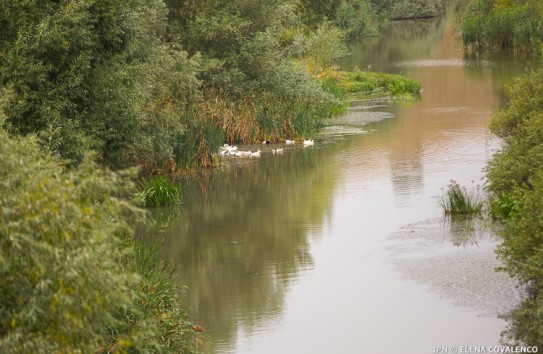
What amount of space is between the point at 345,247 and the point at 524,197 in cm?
583

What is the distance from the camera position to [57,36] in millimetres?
17734

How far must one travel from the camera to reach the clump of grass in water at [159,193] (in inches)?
827

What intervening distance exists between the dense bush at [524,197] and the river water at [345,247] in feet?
1.70

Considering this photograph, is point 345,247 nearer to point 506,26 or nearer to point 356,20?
point 506,26

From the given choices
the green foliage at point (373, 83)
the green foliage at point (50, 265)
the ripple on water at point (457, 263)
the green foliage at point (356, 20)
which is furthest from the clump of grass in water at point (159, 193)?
the green foliage at point (356, 20)

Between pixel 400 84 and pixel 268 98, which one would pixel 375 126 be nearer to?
pixel 268 98

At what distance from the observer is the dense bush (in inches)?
468

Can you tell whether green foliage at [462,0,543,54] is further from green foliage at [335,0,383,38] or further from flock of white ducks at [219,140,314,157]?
flock of white ducks at [219,140,314,157]

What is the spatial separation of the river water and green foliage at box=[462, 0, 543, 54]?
1696cm

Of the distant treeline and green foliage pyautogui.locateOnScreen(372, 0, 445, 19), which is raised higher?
green foliage pyautogui.locateOnScreen(372, 0, 445, 19)

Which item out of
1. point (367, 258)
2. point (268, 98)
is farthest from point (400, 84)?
point (367, 258)

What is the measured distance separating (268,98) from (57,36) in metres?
11.4

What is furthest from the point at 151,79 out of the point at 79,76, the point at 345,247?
the point at 345,247

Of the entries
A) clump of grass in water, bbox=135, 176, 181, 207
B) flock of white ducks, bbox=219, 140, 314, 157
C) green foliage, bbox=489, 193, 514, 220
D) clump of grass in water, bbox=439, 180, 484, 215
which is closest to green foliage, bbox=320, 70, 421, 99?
flock of white ducks, bbox=219, 140, 314, 157
